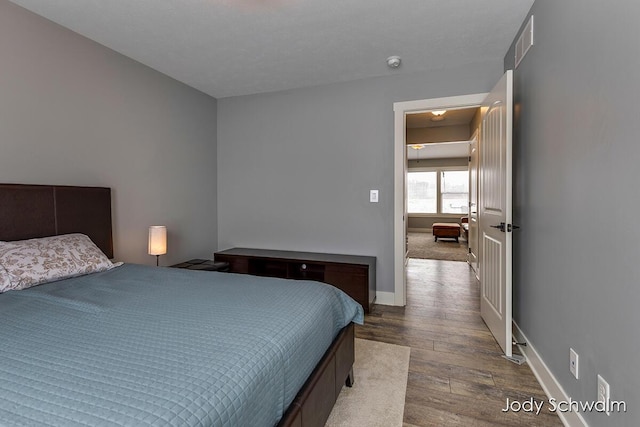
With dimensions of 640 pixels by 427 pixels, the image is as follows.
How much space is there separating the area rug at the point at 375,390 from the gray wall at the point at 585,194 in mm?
865

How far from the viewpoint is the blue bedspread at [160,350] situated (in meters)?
0.77

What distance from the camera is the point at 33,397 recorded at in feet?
2.59

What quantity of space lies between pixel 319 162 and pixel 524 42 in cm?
214

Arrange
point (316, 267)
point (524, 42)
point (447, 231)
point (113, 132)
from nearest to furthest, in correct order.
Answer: point (524, 42), point (113, 132), point (316, 267), point (447, 231)

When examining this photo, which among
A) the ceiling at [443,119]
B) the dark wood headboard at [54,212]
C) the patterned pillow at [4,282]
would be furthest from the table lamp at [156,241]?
the ceiling at [443,119]

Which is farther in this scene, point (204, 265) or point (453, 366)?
point (204, 265)

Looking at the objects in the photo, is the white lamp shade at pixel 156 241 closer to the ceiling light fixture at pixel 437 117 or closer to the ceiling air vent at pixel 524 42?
the ceiling air vent at pixel 524 42

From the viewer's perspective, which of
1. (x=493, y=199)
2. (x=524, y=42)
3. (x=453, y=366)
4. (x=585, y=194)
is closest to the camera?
(x=585, y=194)

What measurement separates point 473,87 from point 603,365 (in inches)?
103

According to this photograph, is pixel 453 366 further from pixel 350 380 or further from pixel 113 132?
pixel 113 132

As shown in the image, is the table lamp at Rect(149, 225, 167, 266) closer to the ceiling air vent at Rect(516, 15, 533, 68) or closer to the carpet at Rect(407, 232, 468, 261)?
the ceiling air vent at Rect(516, 15, 533, 68)

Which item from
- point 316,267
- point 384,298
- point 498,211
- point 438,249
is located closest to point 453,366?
point 498,211

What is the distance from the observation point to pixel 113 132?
280 cm

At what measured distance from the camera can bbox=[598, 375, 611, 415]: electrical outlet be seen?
127 cm
